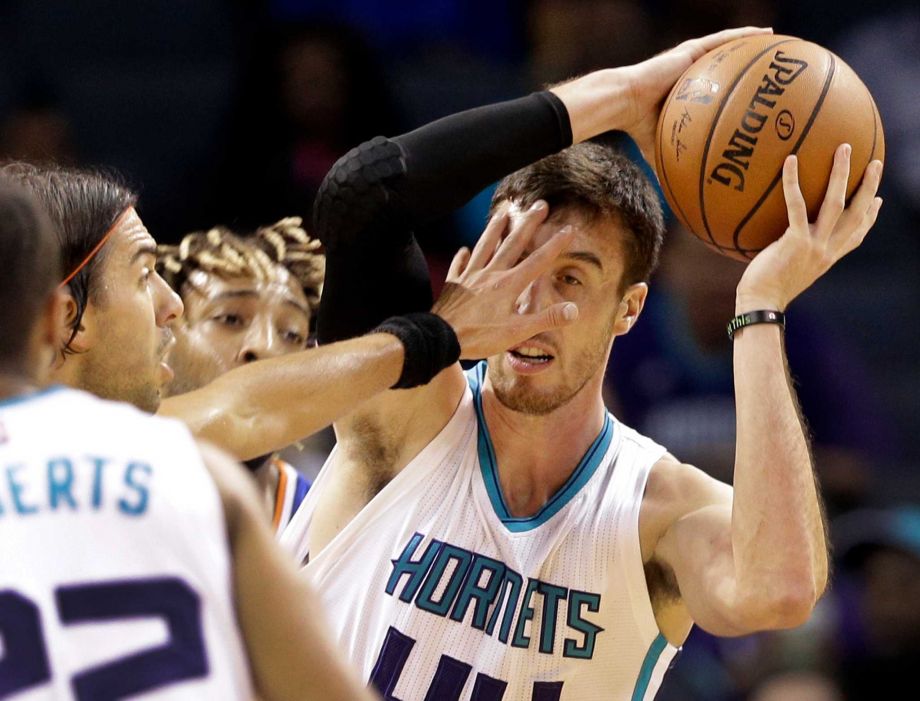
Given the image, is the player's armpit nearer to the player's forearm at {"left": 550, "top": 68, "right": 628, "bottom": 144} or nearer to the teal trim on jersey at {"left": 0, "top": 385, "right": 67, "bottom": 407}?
the teal trim on jersey at {"left": 0, "top": 385, "right": 67, "bottom": 407}

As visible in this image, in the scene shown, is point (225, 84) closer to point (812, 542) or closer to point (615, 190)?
point (615, 190)

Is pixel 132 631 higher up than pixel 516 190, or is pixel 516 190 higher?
pixel 132 631

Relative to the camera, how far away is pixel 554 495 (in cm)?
410

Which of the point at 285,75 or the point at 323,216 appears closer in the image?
the point at 323,216

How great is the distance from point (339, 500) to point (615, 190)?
3.71 feet

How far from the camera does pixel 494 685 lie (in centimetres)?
386

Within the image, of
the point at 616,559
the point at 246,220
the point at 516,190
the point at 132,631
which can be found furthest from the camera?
the point at 246,220

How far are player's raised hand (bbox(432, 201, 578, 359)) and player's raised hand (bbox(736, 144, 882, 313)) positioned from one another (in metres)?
0.49

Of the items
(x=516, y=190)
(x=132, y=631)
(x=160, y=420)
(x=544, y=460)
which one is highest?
(x=160, y=420)

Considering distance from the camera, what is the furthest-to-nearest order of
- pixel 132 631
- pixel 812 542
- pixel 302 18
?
pixel 302 18 < pixel 812 542 < pixel 132 631

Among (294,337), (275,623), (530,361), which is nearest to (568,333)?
(530,361)

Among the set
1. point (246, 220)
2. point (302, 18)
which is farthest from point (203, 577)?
point (302, 18)

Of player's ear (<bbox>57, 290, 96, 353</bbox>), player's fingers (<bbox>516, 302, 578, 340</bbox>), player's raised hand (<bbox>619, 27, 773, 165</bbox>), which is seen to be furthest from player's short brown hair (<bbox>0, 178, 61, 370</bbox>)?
player's raised hand (<bbox>619, 27, 773, 165</bbox>)

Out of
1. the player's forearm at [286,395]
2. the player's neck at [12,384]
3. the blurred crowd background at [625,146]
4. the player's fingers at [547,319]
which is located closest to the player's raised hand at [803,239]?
the player's fingers at [547,319]
